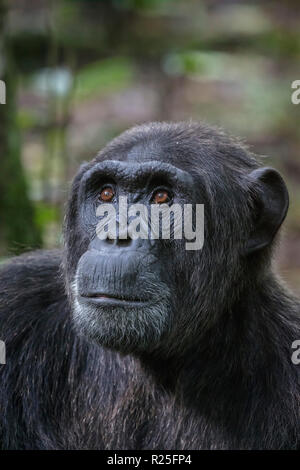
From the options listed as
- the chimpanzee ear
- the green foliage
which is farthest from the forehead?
the green foliage

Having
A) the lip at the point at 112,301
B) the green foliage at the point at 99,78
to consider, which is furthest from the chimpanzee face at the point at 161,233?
the green foliage at the point at 99,78

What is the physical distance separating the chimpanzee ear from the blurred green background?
465 centimetres

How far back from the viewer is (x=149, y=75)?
60.0ft

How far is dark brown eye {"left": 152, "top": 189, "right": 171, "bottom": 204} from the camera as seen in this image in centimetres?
596

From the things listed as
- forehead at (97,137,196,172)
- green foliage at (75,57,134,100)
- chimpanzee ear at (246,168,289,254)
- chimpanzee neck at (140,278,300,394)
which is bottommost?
chimpanzee neck at (140,278,300,394)

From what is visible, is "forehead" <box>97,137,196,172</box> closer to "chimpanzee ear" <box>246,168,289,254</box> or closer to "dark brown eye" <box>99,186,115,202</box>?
"dark brown eye" <box>99,186,115,202</box>

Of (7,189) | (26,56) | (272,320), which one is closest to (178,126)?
(272,320)

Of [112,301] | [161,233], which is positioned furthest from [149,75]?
[112,301]

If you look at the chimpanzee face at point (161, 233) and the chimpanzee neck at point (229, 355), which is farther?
the chimpanzee neck at point (229, 355)

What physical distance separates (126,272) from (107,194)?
2.49ft

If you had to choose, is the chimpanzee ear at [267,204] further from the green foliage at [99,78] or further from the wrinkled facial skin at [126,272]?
the green foliage at [99,78]

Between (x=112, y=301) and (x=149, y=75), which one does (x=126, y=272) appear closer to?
(x=112, y=301)

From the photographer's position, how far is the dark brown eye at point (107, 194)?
6.05 metres
